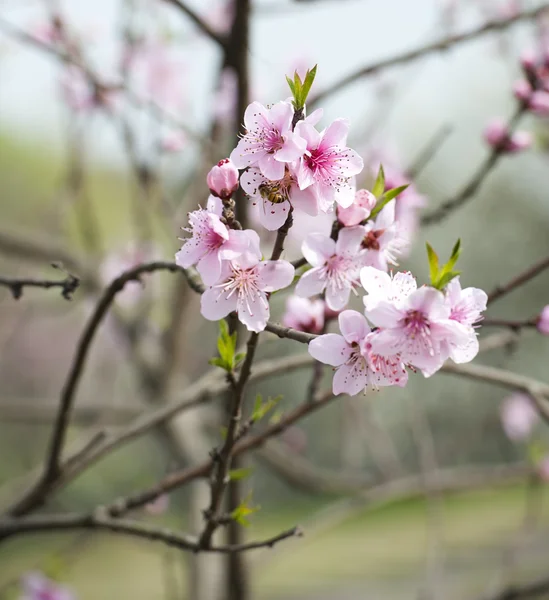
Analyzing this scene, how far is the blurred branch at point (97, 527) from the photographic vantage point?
0.84m

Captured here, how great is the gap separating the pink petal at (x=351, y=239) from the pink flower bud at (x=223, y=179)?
11 cm

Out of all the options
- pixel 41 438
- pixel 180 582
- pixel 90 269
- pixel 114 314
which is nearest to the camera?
pixel 90 269

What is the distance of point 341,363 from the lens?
61 centimetres

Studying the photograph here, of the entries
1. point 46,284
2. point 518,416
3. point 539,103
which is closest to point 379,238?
point 46,284

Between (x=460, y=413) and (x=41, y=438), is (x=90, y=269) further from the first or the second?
(x=460, y=413)

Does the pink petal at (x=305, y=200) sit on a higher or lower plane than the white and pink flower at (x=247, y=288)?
higher

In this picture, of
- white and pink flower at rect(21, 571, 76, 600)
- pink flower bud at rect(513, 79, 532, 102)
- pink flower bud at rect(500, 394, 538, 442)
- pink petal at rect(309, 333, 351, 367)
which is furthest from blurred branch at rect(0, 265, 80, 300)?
pink flower bud at rect(500, 394, 538, 442)

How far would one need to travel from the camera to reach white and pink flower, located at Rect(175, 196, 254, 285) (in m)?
0.62

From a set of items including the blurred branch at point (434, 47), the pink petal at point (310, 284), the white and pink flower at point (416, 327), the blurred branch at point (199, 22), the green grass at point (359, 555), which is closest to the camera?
the white and pink flower at point (416, 327)

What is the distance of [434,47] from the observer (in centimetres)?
131

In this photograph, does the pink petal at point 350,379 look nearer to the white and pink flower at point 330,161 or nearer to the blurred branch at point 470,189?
the white and pink flower at point 330,161

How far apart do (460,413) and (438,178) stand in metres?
2.79

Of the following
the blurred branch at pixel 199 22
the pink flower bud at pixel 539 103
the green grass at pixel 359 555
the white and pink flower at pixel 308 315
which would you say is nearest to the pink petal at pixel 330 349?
the white and pink flower at pixel 308 315

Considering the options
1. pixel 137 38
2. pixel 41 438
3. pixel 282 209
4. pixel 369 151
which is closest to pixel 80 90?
pixel 137 38
